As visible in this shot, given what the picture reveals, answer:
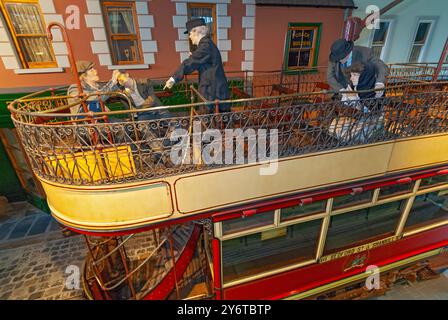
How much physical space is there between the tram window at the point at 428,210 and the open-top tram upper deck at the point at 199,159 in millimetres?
2023

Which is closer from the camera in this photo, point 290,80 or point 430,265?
point 430,265

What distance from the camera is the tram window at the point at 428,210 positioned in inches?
199

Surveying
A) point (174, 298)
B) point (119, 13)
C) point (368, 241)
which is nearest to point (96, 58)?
point (119, 13)

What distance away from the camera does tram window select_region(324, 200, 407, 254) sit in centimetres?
453

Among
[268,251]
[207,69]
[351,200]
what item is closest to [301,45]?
[207,69]

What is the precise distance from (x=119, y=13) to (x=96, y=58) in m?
1.29

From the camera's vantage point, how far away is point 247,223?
372 cm

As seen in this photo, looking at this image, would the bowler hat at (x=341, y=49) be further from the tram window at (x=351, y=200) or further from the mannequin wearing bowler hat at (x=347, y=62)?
the tram window at (x=351, y=200)

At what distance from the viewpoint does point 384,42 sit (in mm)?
8656

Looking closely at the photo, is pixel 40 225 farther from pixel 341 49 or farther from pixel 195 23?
pixel 341 49

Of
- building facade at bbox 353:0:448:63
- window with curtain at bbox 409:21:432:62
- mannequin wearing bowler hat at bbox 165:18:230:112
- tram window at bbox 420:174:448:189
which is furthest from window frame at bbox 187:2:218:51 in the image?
window with curtain at bbox 409:21:432:62

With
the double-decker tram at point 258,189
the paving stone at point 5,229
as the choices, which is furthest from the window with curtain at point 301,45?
the paving stone at point 5,229

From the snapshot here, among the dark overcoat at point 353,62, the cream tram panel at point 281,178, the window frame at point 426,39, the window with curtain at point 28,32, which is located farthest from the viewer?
the window frame at point 426,39
